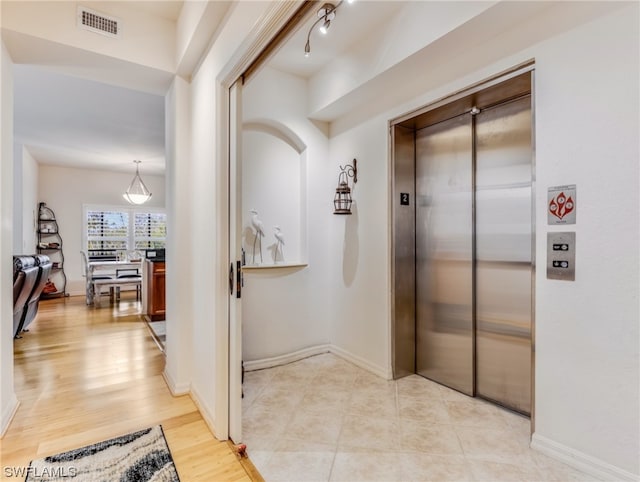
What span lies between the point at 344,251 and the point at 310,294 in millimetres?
578

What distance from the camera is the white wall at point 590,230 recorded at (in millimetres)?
1555

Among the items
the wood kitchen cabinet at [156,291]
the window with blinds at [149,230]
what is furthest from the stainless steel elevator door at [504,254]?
the window with blinds at [149,230]

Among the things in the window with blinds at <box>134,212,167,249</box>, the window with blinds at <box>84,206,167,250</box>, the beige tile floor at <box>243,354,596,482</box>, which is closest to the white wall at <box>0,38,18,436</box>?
the beige tile floor at <box>243,354,596,482</box>

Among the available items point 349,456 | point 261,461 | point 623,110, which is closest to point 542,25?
point 623,110

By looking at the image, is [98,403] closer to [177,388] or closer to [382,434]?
[177,388]

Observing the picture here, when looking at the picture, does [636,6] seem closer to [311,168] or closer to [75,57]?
[311,168]

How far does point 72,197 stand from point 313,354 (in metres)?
6.95

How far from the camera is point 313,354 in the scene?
347cm

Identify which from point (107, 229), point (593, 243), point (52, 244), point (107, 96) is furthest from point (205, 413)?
point (107, 229)

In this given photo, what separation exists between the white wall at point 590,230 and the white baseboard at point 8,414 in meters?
3.14

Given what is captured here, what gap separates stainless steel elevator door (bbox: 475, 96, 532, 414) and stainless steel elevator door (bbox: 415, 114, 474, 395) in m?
0.08

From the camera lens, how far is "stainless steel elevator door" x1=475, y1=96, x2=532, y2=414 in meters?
2.22

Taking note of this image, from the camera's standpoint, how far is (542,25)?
1.82 m

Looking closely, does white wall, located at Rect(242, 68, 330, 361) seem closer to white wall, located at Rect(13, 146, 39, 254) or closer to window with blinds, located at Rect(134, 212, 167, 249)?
white wall, located at Rect(13, 146, 39, 254)
